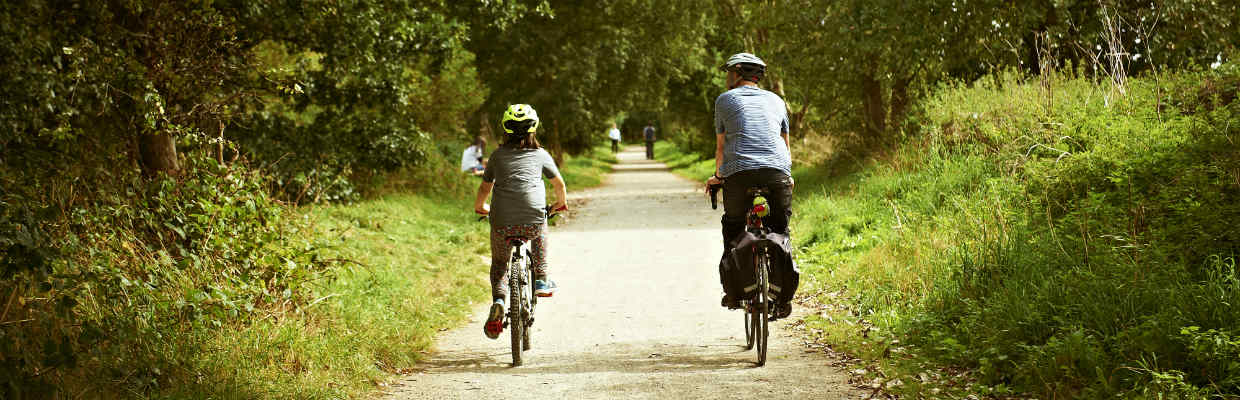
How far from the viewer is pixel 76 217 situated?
6.50 meters

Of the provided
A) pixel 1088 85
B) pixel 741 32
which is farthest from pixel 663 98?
pixel 1088 85

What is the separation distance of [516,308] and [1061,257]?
374 cm

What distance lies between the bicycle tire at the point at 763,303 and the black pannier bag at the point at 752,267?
50mm

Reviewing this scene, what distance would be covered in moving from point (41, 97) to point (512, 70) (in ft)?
69.0

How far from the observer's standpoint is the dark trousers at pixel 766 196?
632 centimetres

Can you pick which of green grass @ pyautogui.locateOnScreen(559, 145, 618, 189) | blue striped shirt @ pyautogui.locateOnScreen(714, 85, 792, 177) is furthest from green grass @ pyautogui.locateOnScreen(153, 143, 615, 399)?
green grass @ pyautogui.locateOnScreen(559, 145, 618, 189)

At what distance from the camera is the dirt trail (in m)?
5.82

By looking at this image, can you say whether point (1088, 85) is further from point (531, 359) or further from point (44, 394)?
point (44, 394)

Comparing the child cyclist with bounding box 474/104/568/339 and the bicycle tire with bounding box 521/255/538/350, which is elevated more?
the child cyclist with bounding box 474/104/568/339

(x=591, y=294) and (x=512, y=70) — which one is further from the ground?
(x=512, y=70)

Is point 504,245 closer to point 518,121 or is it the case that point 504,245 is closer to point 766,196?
point 518,121

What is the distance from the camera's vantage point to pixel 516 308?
6.59 m

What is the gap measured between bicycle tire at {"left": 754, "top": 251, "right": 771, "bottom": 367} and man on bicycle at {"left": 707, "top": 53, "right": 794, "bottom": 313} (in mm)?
212

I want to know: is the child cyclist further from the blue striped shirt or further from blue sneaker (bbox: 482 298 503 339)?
the blue striped shirt
